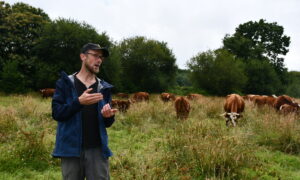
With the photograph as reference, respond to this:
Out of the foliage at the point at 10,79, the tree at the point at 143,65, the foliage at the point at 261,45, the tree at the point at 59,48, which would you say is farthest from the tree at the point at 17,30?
the foliage at the point at 261,45

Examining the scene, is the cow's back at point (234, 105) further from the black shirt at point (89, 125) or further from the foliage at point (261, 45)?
the foliage at point (261, 45)

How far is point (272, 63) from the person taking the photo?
162ft

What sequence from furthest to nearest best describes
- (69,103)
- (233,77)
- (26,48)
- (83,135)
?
(233,77)
(26,48)
(83,135)
(69,103)

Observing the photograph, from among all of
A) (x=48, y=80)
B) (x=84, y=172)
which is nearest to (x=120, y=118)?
(x=84, y=172)

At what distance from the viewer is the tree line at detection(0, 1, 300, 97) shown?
24531mm

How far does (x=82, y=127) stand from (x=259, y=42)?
54078 millimetres

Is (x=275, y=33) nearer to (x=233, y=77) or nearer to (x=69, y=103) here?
(x=233, y=77)

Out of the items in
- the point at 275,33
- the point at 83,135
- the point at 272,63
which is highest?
the point at 275,33

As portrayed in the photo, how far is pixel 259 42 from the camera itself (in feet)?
168

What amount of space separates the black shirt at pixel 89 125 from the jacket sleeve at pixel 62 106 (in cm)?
16

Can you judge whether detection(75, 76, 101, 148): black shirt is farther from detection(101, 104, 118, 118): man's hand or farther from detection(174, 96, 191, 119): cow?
detection(174, 96, 191, 119): cow

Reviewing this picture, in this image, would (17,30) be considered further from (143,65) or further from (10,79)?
(143,65)

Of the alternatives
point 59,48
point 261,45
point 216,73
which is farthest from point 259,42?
point 59,48

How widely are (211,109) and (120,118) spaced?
4.71 meters
